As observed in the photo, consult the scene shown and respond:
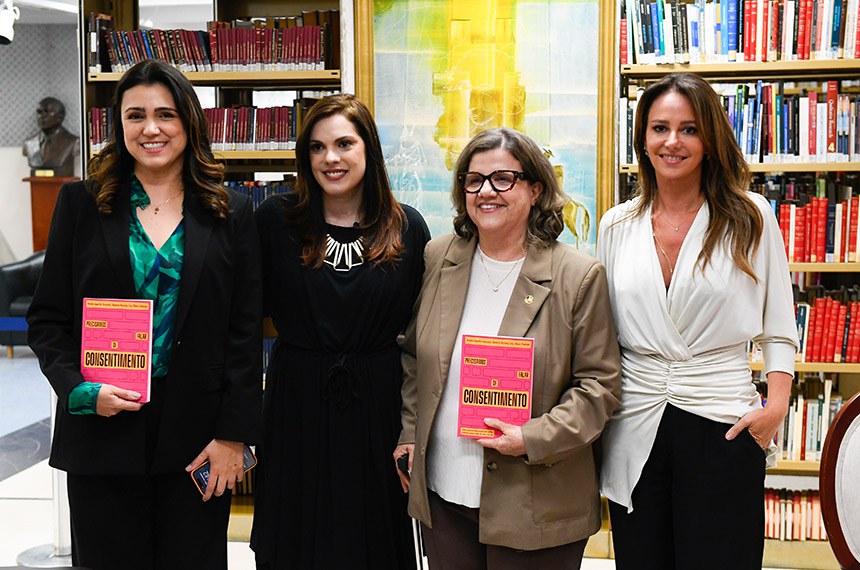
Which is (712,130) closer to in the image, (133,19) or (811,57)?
(811,57)

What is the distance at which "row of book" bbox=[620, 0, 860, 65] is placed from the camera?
11.8 ft

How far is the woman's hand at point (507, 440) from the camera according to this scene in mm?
2004

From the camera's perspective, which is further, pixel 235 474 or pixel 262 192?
pixel 262 192

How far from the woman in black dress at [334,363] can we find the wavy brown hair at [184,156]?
24 cm

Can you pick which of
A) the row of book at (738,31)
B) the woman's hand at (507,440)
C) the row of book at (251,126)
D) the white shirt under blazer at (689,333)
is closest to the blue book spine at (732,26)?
the row of book at (738,31)

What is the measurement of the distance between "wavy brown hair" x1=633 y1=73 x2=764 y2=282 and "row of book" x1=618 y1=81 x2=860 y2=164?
1.51 m

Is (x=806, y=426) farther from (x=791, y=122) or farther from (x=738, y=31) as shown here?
(x=738, y=31)

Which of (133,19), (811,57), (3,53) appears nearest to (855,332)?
(811,57)

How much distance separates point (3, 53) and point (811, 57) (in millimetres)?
4717

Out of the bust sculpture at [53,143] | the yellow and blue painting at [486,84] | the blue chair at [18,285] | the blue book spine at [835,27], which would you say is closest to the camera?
the blue book spine at [835,27]

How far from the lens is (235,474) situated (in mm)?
2248

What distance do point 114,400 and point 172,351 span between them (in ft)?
0.58

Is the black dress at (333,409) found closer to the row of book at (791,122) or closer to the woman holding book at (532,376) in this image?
the woman holding book at (532,376)

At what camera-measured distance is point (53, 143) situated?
18.0 ft
